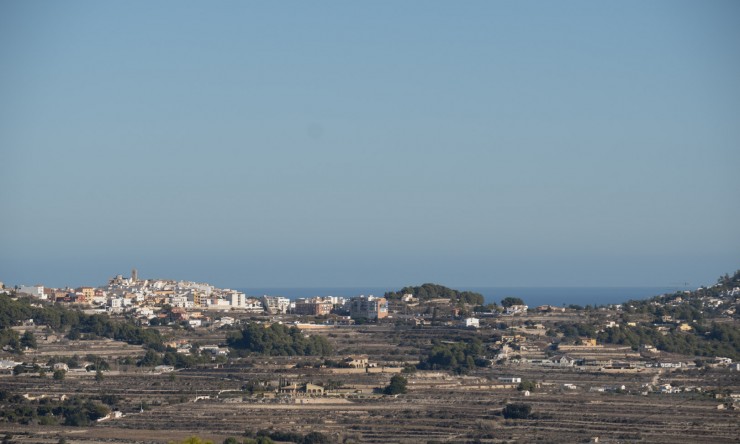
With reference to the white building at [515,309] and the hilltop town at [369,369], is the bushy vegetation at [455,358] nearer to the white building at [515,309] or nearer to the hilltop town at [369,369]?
the hilltop town at [369,369]

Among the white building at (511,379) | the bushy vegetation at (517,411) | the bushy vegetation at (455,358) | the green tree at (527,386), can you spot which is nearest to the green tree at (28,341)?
the bushy vegetation at (455,358)

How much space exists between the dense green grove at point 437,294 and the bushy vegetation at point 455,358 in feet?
66.8

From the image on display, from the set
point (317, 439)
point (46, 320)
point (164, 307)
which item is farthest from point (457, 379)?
point (164, 307)

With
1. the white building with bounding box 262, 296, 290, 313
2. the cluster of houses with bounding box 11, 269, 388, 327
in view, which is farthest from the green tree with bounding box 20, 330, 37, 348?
the white building with bounding box 262, 296, 290, 313

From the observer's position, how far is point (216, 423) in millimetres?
57094

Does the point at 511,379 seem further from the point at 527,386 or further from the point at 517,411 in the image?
the point at 517,411

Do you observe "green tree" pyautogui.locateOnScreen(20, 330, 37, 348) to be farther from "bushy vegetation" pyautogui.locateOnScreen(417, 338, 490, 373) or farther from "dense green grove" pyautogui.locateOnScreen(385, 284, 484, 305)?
"dense green grove" pyautogui.locateOnScreen(385, 284, 484, 305)

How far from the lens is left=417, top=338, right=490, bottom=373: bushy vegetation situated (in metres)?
74.1

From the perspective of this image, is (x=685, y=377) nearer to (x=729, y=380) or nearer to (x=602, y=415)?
(x=729, y=380)

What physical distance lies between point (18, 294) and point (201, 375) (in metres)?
28.9

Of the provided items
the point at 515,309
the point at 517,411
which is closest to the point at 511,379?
the point at 517,411

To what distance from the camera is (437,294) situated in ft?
331

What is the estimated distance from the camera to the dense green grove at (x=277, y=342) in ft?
264

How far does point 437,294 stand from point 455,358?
26050 millimetres
